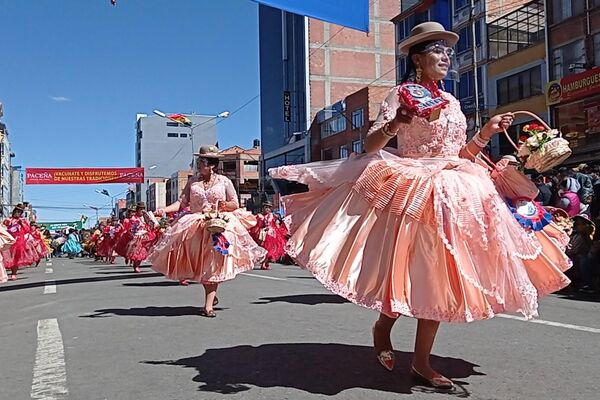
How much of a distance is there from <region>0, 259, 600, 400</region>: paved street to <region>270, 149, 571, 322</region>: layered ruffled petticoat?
644 mm

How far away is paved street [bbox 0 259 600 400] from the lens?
13.2 ft

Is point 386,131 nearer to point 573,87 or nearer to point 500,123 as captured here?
point 500,123

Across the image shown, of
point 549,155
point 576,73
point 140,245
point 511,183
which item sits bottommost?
point 140,245

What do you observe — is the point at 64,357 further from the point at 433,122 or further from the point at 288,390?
the point at 433,122

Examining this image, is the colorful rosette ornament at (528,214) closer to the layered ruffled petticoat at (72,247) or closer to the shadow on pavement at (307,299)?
the shadow on pavement at (307,299)

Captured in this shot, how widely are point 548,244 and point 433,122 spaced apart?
3.54ft

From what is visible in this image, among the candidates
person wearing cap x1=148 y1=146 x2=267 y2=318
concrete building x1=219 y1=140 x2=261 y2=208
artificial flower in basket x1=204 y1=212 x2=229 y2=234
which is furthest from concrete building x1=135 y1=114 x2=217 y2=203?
artificial flower in basket x1=204 y1=212 x2=229 y2=234

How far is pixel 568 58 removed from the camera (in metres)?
26.9

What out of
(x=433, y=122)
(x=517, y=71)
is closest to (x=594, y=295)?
(x=433, y=122)

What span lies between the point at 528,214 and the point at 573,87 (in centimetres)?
2236

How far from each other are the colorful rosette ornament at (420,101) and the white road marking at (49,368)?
8.99 ft

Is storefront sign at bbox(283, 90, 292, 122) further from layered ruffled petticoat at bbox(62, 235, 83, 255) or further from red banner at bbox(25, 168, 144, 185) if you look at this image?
layered ruffled petticoat at bbox(62, 235, 83, 255)

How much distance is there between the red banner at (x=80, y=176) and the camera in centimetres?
5969

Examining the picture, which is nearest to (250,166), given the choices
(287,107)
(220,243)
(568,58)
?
(287,107)
